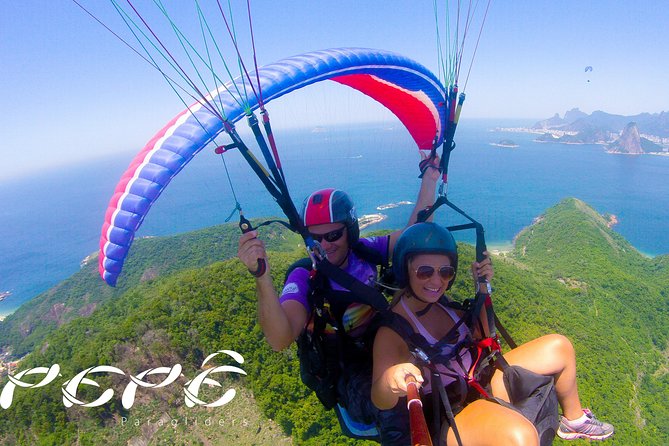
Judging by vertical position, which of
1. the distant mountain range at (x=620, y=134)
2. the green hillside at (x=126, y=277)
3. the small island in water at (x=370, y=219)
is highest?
the distant mountain range at (x=620, y=134)

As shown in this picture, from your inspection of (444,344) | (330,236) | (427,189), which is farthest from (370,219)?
(444,344)

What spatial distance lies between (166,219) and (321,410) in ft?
285

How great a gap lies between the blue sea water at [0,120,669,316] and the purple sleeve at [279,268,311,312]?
131 feet

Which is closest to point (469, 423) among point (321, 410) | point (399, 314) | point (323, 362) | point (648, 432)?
point (399, 314)

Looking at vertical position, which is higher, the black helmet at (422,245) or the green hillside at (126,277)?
the black helmet at (422,245)

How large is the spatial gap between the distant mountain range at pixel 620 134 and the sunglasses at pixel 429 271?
166779mm

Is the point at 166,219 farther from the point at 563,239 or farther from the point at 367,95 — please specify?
the point at 367,95

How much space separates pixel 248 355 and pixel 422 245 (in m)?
19.7

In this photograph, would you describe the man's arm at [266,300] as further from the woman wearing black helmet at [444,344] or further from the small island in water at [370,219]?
the small island in water at [370,219]

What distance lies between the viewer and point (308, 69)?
3721 millimetres

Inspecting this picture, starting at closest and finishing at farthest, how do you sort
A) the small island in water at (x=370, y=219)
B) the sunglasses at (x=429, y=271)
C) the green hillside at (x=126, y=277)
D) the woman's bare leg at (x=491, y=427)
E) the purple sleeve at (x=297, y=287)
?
the woman's bare leg at (x=491, y=427), the sunglasses at (x=429, y=271), the purple sleeve at (x=297, y=287), the green hillside at (x=126, y=277), the small island in water at (x=370, y=219)

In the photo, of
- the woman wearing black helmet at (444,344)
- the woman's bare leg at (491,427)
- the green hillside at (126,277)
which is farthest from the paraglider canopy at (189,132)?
the green hillside at (126,277)

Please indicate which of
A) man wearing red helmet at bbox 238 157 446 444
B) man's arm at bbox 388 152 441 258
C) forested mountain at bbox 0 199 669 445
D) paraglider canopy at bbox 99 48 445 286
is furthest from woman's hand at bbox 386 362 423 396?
forested mountain at bbox 0 199 669 445

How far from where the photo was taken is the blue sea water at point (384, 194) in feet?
229
